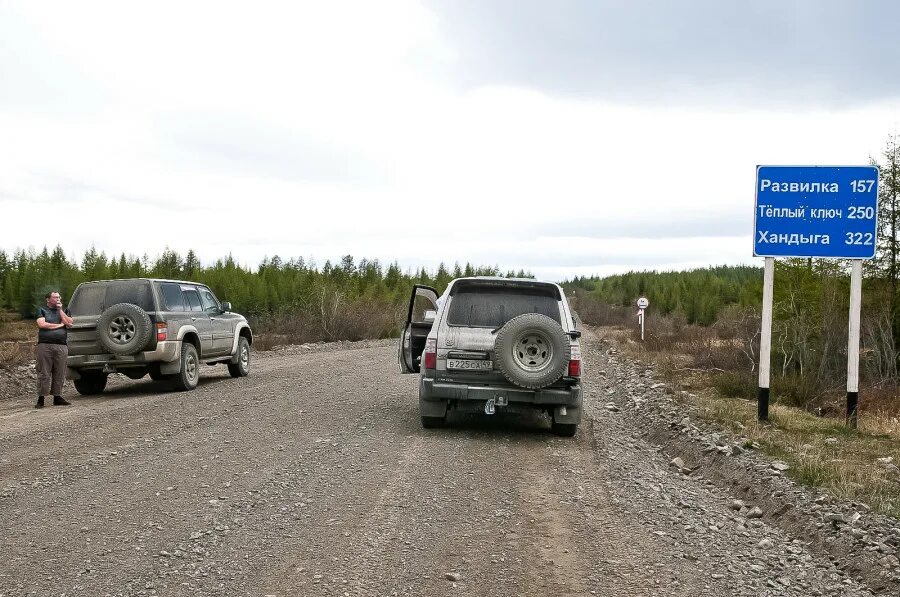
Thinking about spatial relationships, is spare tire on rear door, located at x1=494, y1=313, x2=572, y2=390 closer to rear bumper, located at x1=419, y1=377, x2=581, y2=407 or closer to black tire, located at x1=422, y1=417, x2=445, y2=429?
rear bumper, located at x1=419, y1=377, x2=581, y2=407

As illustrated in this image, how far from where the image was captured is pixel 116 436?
9.91m

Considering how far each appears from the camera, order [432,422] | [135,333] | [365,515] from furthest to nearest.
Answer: [135,333]
[432,422]
[365,515]

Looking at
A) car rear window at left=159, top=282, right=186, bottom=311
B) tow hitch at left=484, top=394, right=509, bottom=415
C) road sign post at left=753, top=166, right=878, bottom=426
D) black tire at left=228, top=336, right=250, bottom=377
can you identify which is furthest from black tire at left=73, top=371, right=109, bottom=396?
road sign post at left=753, top=166, right=878, bottom=426

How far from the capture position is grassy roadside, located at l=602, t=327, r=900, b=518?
731cm

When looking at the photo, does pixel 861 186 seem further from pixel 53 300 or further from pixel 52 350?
pixel 52 350

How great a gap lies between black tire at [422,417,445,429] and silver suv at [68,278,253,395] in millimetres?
6255

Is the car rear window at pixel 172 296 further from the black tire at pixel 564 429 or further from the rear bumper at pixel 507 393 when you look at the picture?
the black tire at pixel 564 429

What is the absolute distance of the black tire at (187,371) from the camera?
15.1 metres

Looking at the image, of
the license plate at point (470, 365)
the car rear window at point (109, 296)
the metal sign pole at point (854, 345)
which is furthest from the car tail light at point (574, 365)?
the car rear window at point (109, 296)

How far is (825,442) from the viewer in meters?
9.73

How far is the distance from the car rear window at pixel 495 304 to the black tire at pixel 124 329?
21.4ft

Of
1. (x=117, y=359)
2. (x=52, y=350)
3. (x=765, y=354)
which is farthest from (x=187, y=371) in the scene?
(x=765, y=354)

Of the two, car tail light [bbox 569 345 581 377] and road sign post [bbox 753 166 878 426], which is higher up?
road sign post [bbox 753 166 878 426]

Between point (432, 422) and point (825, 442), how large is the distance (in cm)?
495
